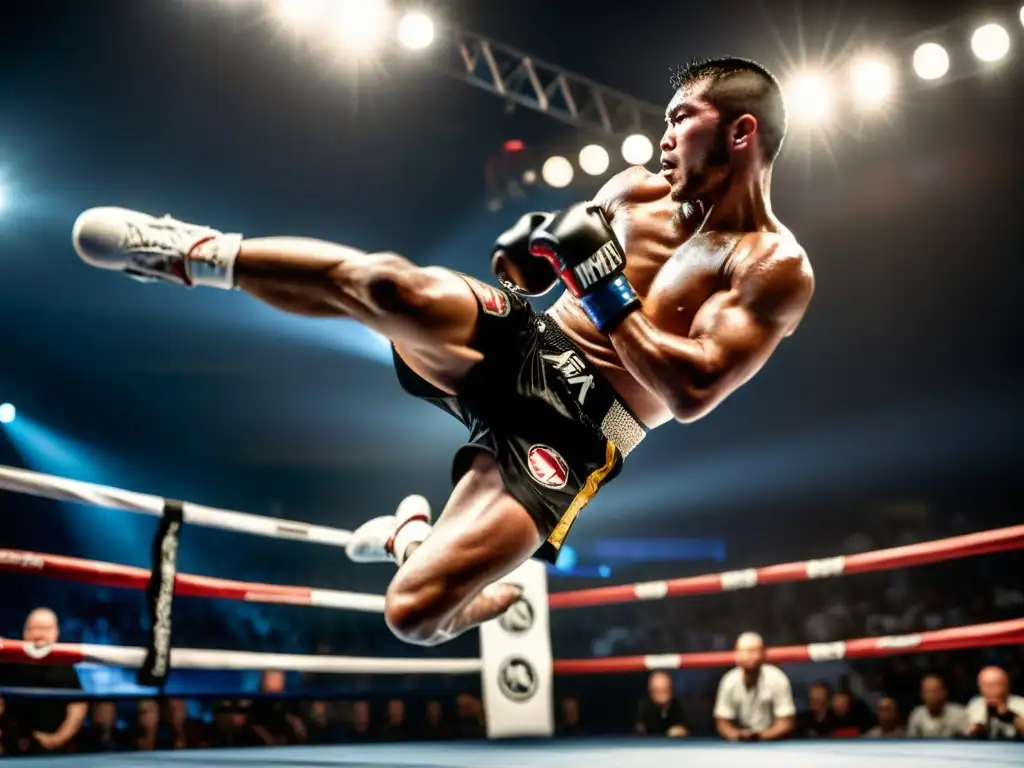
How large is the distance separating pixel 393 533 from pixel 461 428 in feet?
21.7

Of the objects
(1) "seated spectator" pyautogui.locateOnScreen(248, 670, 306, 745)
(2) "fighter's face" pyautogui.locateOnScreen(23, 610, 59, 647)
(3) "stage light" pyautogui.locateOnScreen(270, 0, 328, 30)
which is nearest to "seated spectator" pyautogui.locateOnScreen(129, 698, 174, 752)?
(1) "seated spectator" pyautogui.locateOnScreen(248, 670, 306, 745)

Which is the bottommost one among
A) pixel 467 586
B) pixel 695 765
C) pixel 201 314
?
pixel 695 765

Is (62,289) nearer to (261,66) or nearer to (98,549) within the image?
(98,549)

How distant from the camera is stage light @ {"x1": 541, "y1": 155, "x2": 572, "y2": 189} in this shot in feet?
19.2

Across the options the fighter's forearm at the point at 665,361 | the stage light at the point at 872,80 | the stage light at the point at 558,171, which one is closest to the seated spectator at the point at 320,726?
the fighter's forearm at the point at 665,361

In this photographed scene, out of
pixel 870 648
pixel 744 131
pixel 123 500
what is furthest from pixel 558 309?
pixel 870 648

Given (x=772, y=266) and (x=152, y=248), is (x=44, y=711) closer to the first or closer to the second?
(x=152, y=248)

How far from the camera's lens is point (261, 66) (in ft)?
17.7

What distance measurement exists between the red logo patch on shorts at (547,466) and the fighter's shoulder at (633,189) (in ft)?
1.99

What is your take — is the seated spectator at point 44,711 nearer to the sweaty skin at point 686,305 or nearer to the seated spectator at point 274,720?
the seated spectator at point 274,720

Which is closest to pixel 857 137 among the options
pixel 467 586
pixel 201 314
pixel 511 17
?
pixel 511 17

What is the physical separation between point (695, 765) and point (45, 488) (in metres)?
1.77

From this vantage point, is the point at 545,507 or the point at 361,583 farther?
the point at 361,583

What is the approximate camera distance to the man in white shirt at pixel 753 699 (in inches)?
140
